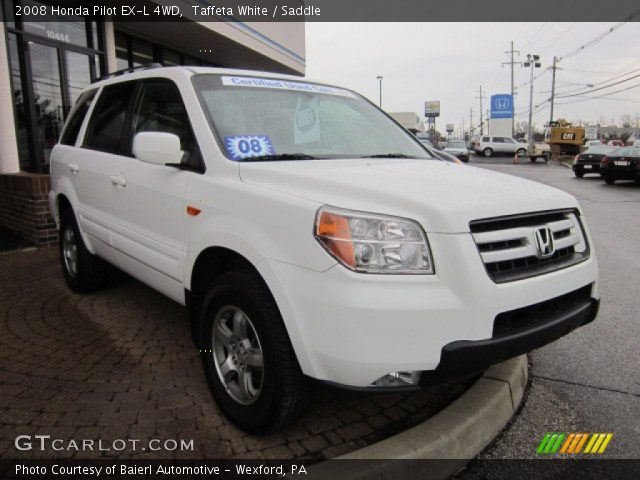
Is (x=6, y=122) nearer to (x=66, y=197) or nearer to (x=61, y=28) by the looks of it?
(x=61, y=28)

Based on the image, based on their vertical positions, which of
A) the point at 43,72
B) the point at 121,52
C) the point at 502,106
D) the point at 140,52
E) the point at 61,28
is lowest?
the point at 43,72

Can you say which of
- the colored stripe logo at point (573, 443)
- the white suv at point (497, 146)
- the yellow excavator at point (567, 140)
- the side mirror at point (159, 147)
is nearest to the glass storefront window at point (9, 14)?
the side mirror at point (159, 147)

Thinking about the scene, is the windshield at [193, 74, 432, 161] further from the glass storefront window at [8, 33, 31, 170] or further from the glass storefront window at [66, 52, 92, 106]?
the glass storefront window at [66, 52, 92, 106]

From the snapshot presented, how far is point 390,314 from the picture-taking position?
201 cm

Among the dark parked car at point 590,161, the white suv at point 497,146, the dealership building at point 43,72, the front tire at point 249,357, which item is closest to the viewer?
the front tire at point 249,357

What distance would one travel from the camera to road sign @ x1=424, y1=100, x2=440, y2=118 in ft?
276

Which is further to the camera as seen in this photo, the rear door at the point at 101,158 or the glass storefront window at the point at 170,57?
the glass storefront window at the point at 170,57

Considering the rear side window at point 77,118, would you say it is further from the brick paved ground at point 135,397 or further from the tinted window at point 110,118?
the brick paved ground at point 135,397

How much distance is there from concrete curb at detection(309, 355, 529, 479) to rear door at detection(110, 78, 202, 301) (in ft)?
4.81

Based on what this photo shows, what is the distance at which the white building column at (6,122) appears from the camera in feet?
23.8

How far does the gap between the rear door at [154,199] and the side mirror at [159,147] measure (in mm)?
138

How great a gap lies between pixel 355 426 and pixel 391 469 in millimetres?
455

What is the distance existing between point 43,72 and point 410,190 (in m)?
8.36

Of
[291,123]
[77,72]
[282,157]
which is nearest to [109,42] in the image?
[77,72]
